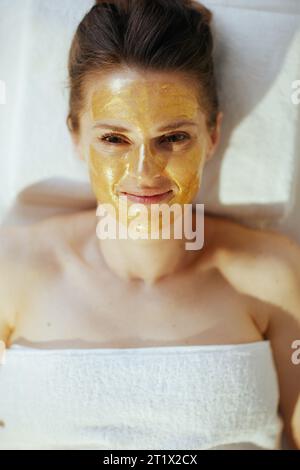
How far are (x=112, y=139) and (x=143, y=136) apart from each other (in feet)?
0.17

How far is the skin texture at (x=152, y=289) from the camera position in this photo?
893 millimetres

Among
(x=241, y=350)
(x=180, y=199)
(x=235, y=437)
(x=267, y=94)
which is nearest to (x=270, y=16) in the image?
(x=267, y=94)

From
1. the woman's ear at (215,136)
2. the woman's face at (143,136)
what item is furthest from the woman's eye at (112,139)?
the woman's ear at (215,136)

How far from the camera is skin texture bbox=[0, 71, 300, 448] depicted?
0.89 metres

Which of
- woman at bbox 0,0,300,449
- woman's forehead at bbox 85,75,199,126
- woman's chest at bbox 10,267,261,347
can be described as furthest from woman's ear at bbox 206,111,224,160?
woman's chest at bbox 10,267,261,347

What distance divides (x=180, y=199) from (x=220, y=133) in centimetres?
19

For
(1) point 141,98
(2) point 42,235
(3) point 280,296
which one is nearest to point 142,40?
(1) point 141,98

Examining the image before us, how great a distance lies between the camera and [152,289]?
3.10 feet

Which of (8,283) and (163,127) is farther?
(8,283)

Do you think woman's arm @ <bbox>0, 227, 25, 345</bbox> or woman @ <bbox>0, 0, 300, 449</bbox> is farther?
woman's arm @ <bbox>0, 227, 25, 345</bbox>

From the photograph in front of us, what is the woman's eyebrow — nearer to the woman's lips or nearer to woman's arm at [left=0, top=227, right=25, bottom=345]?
the woman's lips

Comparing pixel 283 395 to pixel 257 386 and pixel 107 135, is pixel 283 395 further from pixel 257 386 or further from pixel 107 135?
pixel 107 135

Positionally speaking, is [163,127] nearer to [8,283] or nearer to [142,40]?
[142,40]

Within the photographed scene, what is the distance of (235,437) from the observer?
35.4 inches
